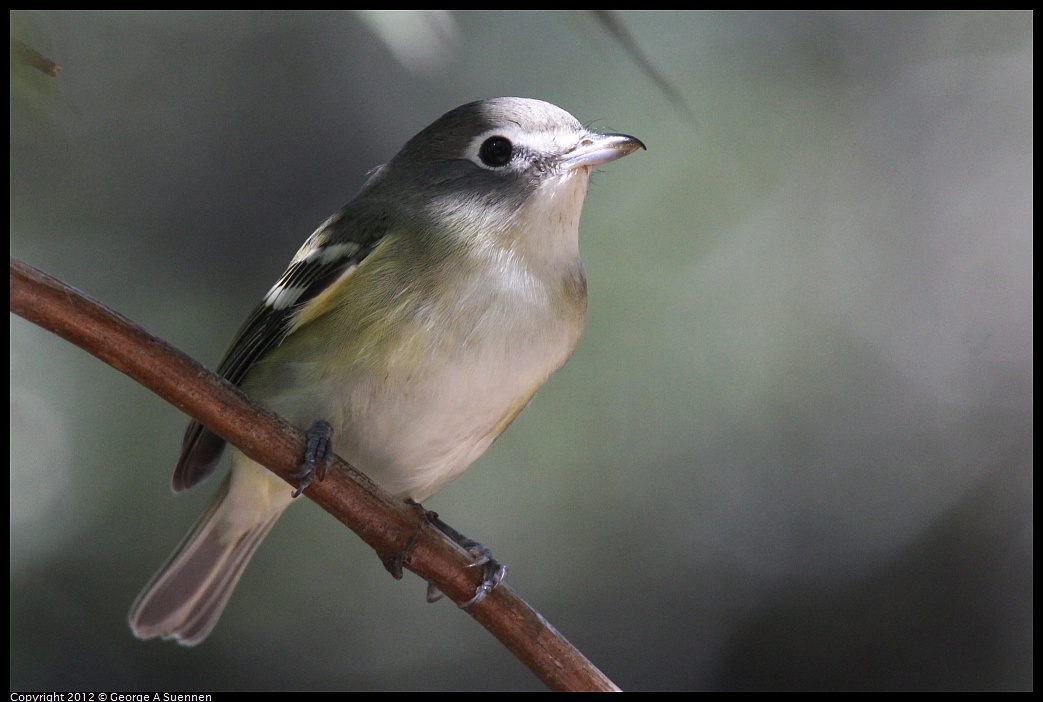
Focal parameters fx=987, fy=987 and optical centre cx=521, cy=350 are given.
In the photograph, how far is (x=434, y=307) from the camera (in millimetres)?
1850

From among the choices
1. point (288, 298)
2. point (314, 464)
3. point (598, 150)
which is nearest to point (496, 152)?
point (598, 150)

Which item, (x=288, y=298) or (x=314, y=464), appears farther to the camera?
(x=288, y=298)

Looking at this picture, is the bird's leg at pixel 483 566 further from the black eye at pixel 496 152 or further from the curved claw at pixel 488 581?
the black eye at pixel 496 152

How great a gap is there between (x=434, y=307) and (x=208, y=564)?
3.23 feet

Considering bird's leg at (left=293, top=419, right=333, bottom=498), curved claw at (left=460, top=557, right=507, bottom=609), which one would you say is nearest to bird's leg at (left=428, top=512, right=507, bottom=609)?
curved claw at (left=460, top=557, right=507, bottom=609)

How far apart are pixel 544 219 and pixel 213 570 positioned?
3.89 ft

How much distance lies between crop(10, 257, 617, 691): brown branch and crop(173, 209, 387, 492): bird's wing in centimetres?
48

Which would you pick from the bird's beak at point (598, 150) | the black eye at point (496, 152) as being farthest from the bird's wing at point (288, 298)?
the bird's beak at point (598, 150)

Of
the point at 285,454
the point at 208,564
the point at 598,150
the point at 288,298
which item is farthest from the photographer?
the point at 208,564

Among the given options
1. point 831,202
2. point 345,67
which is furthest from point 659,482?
point 345,67

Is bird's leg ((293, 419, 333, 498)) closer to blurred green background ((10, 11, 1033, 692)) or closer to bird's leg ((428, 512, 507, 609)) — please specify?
bird's leg ((428, 512, 507, 609))

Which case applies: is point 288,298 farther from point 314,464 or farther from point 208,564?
point 208,564

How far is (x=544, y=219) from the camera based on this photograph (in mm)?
1970

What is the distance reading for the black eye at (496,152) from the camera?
204 centimetres
